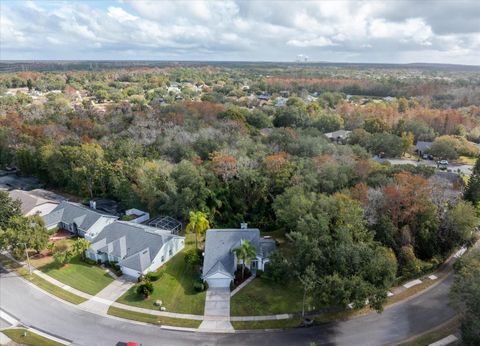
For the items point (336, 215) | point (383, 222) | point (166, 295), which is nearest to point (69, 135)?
point (166, 295)

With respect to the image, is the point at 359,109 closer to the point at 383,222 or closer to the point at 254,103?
the point at 254,103

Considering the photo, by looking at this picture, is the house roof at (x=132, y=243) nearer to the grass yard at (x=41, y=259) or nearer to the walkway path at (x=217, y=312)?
the grass yard at (x=41, y=259)

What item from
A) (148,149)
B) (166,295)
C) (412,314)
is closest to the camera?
(412,314)

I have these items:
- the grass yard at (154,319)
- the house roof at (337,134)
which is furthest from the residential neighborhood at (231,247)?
the house roof at (337,134)

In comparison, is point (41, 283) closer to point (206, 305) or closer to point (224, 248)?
point (206, 305)

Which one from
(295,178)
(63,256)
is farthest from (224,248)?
(63,256)

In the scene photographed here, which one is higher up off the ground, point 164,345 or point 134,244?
point 134,244
